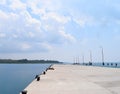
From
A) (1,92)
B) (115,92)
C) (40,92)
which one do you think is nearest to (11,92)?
(1,92)

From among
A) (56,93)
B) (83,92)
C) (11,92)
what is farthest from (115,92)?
(11,92)

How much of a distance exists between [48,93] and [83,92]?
2.09m

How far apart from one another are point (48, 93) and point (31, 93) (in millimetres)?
1004

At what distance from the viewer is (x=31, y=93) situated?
17.7 metres

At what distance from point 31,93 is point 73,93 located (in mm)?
2479

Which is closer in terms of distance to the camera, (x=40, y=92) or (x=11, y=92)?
(x=40, y=92)

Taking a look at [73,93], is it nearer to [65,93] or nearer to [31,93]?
[65,93]

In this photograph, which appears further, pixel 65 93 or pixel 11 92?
pixel 11 92

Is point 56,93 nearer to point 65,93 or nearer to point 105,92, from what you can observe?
point 65,93

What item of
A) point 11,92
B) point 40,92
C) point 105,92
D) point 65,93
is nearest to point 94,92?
point 105,92

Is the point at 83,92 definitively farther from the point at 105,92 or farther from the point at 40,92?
the point at 40,92

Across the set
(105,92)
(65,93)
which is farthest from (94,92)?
(65,93)

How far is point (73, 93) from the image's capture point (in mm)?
17484

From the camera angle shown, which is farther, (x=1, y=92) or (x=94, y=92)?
(x=1, y=92)
